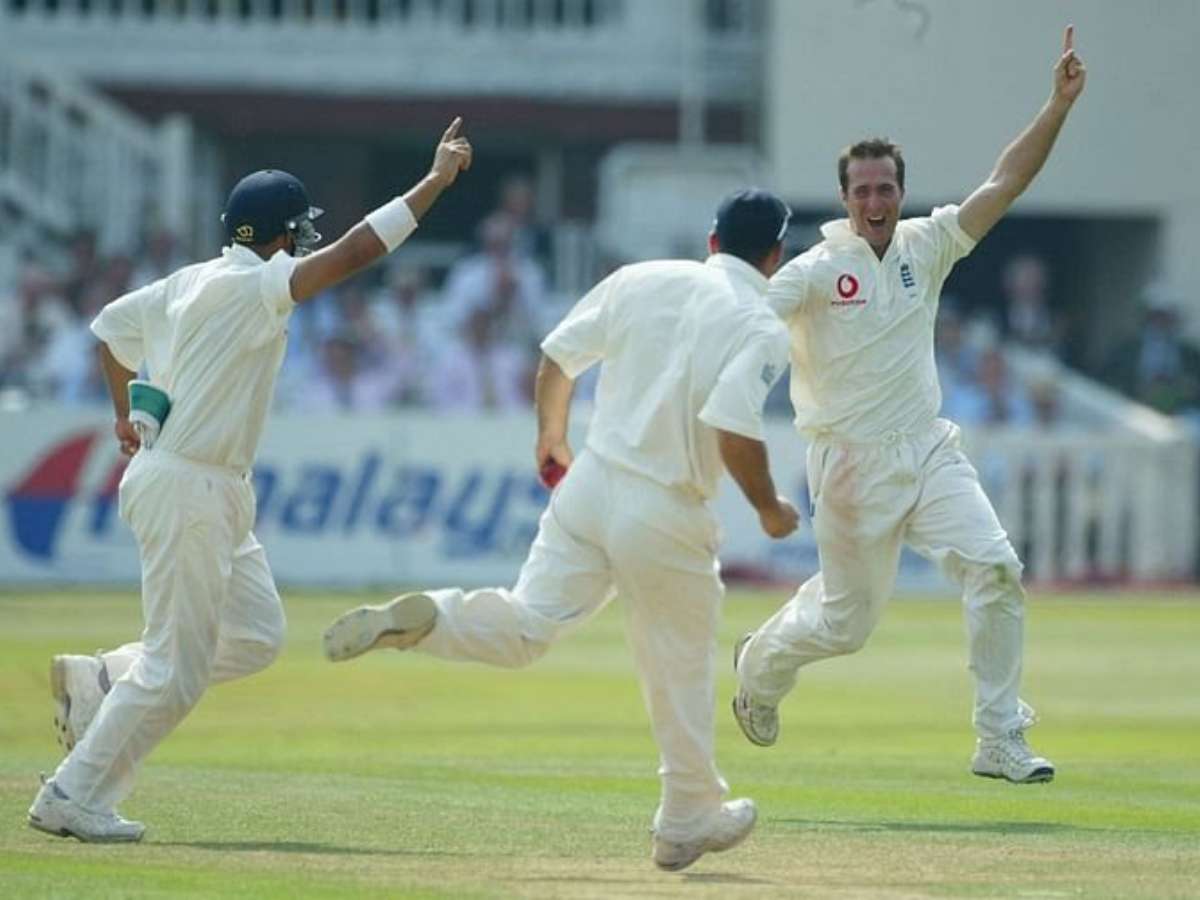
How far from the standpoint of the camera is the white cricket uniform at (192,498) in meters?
9.07

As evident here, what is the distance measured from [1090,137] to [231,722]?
52.5ft

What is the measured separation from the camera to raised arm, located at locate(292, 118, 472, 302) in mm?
8891

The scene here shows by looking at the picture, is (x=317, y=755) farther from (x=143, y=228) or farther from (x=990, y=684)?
(x=143, y=228)

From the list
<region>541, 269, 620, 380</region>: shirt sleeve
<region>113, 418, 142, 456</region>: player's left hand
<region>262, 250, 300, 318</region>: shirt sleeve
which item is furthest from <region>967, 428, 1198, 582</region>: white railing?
<region>541, 269, 620, 380</region>: shirt sleeve

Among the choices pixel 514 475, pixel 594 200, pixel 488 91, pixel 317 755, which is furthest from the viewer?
pixel 594 200

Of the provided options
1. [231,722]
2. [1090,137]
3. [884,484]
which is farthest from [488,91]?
[884,484]

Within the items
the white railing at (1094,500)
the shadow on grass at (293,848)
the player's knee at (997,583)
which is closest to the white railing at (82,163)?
the white railing at (1094,500)

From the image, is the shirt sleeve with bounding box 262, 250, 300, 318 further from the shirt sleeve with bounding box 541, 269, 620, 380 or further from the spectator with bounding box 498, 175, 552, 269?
the spectator with bounding box 498, 175, 552, 269

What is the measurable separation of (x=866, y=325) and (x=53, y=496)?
13493 millimetres

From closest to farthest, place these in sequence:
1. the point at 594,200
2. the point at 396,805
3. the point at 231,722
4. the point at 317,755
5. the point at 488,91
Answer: the point at 396,805
the point at 317,755
the point at 231,722
the point at 488,91
the point at 594,200

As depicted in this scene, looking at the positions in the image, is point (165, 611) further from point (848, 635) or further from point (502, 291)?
point (502, 291)

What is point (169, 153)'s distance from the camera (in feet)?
93.7

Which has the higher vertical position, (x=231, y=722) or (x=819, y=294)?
(x=819, y=294)

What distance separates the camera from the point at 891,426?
1084 cm
